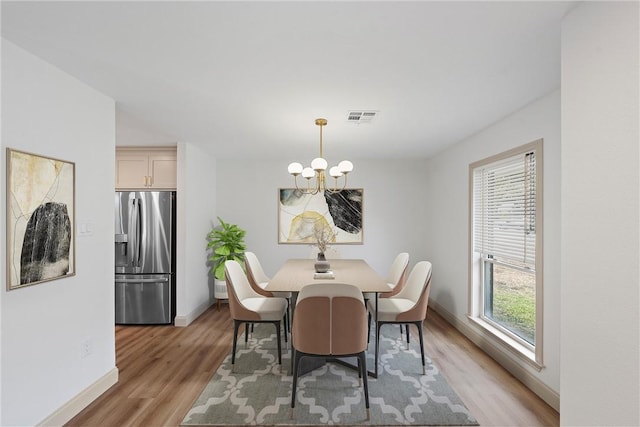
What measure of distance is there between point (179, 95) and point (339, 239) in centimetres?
359

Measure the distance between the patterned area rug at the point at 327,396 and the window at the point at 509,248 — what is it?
2.96 feet

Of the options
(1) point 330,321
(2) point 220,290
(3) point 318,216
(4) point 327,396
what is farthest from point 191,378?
(3) point 318,216

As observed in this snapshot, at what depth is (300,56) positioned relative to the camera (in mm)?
1983

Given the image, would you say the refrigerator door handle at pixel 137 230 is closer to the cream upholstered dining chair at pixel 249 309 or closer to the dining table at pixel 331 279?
the cream upholstered dining chair at pixel 249 309

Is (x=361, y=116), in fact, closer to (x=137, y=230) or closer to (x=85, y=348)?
(x=85, y=348)

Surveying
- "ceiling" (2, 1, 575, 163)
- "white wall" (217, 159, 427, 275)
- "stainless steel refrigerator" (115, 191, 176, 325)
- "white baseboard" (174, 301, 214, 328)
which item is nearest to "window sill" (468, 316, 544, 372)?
"white wall" (217, 159, 427, 275)

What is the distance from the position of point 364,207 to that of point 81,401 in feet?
14.2

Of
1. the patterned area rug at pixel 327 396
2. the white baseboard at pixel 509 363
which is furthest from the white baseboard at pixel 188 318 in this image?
the white baseboard at pixel 509 363

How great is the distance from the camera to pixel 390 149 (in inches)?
187

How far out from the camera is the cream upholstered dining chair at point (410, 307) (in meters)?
3.00

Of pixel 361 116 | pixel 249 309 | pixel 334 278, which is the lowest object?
pixel 249 309

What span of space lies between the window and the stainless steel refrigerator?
3.83 metres

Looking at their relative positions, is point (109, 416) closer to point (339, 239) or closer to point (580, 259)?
point (580, 259)

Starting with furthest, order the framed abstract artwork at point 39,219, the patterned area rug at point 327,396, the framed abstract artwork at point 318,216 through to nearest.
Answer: the framed abstract artwork at point 318,216
the patterned area rug at point 327,396
the framed abstract artwork at point 39,219
